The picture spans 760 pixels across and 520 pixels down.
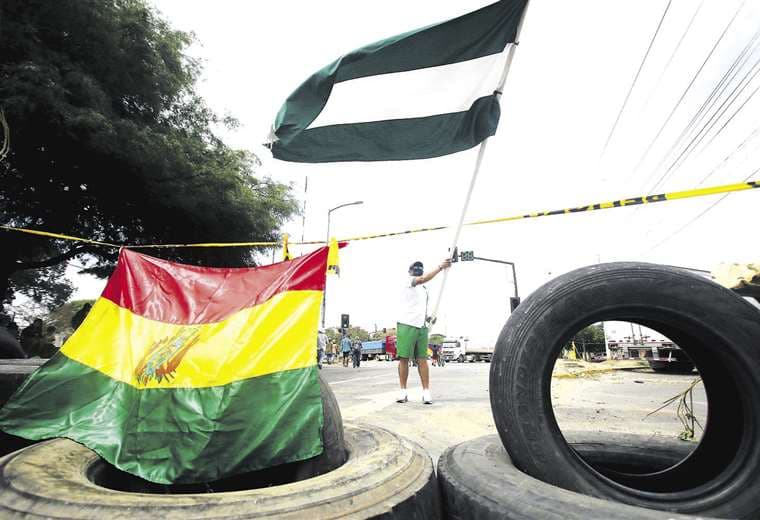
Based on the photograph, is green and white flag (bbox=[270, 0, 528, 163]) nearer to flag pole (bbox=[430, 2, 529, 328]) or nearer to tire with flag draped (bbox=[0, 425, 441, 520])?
flag pole (bbox=[430, 2, 529, 328])

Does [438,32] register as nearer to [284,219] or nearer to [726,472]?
[726,472]

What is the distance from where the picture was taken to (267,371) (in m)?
1.52

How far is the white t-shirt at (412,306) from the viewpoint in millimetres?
4539

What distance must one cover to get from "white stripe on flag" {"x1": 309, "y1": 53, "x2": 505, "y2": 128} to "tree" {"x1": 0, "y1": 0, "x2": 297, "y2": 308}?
32.1 feet

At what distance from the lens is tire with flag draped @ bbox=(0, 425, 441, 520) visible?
3.01ft

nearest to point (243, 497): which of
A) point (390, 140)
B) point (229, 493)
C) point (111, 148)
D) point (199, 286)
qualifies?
point (229, 493)

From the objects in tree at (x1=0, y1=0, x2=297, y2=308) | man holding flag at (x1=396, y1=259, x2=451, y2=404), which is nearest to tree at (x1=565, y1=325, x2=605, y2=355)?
tree at (x1=0, y1=0, x2=297, y2=308)

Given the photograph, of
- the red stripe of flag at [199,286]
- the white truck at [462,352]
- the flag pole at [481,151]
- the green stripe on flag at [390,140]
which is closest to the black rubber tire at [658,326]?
the red stripe of flag at [199,286]

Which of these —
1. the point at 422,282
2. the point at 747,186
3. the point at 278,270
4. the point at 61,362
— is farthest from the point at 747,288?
the point at 61,362

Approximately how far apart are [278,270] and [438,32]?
202 centimetres

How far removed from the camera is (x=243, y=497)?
3.23 feet

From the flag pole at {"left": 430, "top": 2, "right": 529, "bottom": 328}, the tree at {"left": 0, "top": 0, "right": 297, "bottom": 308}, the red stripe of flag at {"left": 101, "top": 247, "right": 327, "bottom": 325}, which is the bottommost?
the red stripe of flag at {"left": 101, "top": 247, "right": 327, "bottom": 325}

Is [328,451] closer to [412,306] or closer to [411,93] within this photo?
[411,93]

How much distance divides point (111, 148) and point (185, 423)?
11726 millimetres
